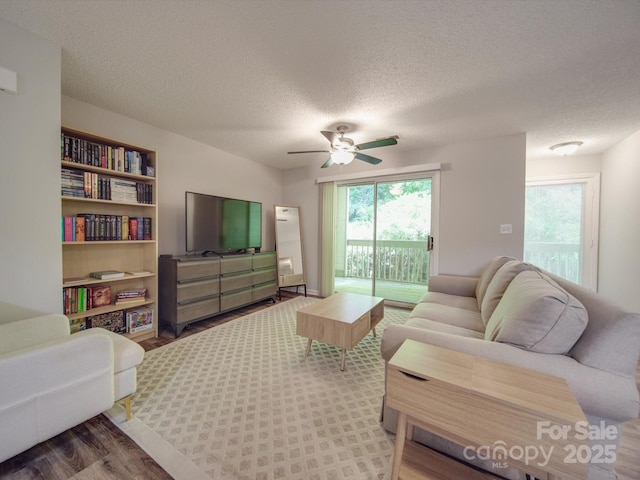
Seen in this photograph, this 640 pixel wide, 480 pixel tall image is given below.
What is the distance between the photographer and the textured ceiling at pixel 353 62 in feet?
4.44

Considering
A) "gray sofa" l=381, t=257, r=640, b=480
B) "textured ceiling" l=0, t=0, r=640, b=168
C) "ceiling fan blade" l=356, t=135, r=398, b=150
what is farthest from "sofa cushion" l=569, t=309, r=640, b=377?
"ceiling fan blade" l=356, t=135, r=398, b=150

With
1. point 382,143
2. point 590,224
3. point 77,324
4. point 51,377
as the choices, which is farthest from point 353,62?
point 590,224

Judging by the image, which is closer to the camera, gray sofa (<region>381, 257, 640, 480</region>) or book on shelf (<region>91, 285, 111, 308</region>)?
gray sofa (<region>381, 257, 640, 480</region>)

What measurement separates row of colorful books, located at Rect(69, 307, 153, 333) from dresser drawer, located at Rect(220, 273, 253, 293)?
0.80 meters

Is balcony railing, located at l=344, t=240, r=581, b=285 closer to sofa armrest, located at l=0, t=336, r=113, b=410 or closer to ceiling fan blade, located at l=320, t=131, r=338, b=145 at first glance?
ceiling fan blade, located at l=320, t=131, r=338, b=145

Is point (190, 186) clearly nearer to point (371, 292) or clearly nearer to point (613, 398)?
point (371, 292)

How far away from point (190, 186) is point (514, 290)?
3.60 m

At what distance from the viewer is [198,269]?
2.84 metres

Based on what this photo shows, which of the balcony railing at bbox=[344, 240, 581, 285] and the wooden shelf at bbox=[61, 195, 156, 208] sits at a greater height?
the wooden shelf at bbox=[61, 195, 156, 208]

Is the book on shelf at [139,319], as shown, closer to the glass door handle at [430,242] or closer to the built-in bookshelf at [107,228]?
the built-in bookshelf at [107,228]

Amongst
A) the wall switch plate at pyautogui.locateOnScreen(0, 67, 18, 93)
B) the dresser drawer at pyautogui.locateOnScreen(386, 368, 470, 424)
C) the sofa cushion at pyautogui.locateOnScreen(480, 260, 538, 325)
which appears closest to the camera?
the dresser drawer at pyautogui.locateOnScreen(386, 368, 470, 424)

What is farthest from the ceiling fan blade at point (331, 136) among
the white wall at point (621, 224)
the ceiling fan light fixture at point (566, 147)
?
the white wall at point (621, 224)

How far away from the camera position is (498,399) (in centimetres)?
85

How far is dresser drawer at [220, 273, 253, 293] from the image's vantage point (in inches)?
124
